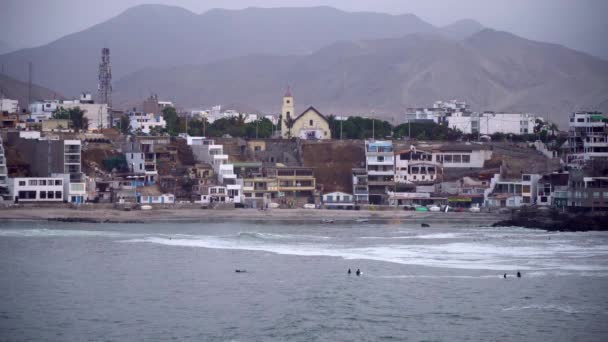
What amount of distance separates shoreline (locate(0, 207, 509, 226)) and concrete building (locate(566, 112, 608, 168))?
11.3 meters

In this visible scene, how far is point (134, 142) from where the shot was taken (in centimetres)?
7481

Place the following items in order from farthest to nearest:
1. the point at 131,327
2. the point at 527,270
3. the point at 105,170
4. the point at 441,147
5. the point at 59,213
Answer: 1. the point at 441,147
2. the point at 105,170
3. the point at 59,213
4. the point at 527,270
5. the point at 131,327

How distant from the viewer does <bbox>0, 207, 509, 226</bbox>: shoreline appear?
202ft

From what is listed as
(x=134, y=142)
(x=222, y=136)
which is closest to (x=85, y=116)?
(x=222, y=136)

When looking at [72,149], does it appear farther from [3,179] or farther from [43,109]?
[43,109]

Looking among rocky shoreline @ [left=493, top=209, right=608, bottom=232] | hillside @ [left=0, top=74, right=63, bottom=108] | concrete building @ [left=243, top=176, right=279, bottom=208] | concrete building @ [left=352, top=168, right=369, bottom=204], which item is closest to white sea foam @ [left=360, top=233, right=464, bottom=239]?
rocky shoreline @ [left=493, top=209, right=608, bottom=232]

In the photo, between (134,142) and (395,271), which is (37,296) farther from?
(134,142)

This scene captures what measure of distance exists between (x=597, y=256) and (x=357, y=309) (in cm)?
1610

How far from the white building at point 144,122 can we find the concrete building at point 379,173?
1076 inches

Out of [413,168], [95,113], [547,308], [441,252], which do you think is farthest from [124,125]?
[547,308]

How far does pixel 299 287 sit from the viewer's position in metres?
36.9

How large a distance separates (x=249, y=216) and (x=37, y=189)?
13267 millimetres

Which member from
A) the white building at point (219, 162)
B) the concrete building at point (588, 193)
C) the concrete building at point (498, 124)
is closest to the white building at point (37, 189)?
the white building at point (219, 162)

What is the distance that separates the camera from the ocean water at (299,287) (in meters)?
29.9
